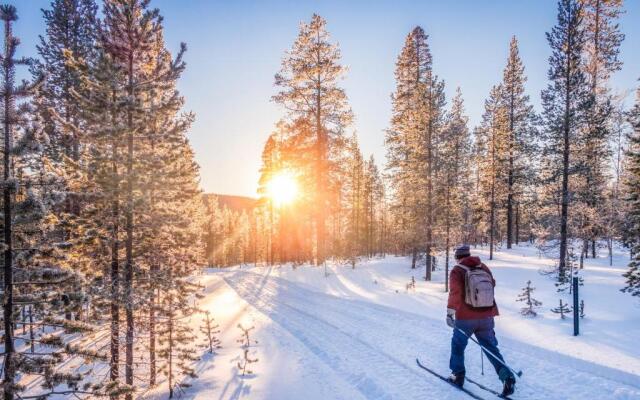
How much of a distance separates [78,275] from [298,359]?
5.48 meters

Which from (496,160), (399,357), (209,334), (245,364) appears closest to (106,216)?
(209,334)

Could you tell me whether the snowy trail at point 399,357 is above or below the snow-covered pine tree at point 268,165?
below

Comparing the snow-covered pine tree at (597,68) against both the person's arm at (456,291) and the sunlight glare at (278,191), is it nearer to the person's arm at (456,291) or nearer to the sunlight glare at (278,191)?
the person's arm at (456,291)

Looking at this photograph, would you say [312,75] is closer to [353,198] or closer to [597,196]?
[597,196]

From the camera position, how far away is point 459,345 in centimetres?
661

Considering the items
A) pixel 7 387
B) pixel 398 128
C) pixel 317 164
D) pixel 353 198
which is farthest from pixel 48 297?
pixel 353 198

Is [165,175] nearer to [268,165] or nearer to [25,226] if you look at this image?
[25,226]

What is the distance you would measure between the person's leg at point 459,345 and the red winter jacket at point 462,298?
5.9 inches

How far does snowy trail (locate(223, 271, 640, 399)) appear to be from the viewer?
6.33 m

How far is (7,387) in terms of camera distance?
19.2 feet

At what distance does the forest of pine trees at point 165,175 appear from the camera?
6.74 m

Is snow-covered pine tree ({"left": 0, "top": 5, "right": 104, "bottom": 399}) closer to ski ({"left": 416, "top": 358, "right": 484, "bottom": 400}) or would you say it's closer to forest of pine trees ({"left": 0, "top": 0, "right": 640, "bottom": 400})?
forest of pine trees ({"left": 0, "top": 0, "right": 640, "bottom": 400})

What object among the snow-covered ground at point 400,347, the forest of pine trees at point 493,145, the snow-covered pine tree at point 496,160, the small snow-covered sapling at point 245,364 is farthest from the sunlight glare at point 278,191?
the small snow-covered sapling at point 245,364

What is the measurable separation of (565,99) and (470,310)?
19.4 m
